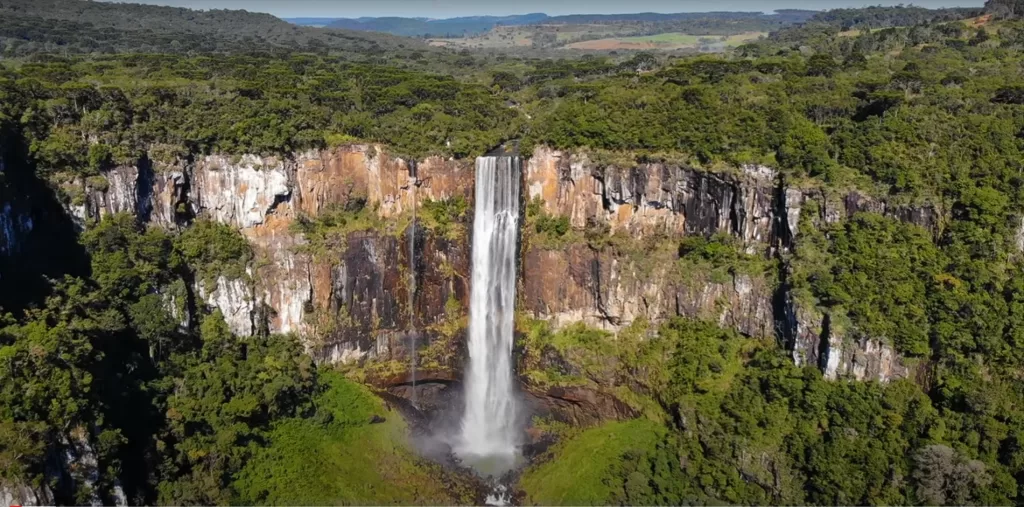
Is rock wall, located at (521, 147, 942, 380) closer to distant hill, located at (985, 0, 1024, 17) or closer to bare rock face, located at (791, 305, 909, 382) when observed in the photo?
bare rock face, located at (791, 305, 909, 382)

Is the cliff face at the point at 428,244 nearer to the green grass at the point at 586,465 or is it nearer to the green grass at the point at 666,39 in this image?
the green grass at the point at 586,465

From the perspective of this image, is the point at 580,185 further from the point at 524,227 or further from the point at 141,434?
the point at 141,434

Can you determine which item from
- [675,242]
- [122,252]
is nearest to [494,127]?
[675,242]

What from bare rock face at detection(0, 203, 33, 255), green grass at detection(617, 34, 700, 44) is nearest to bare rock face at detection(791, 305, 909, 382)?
bare rock face at detection(0, 203, 33, 255)

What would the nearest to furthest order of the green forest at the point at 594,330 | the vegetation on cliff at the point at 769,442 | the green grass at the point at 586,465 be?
1. the vegetation on cliff at the point at 769,442
2. the green forest at the point at 594,330
3. the green grass at the point at 586,465

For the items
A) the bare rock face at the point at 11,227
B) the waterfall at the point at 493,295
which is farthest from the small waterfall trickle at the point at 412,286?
the bare rock face at the point at 11,227

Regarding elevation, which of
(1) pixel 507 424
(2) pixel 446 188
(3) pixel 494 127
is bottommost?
(1) pixel 507 424
